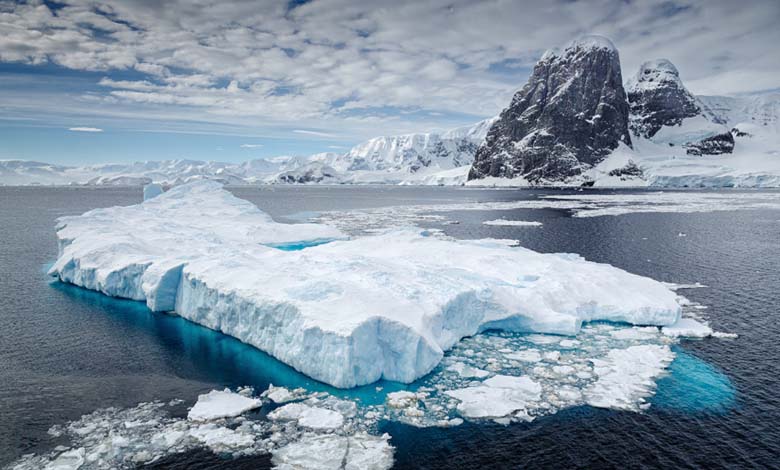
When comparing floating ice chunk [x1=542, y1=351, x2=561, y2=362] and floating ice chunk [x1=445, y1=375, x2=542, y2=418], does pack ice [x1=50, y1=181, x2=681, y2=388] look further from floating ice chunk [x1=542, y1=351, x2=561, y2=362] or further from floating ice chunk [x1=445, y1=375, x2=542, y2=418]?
floating ice chunk [x1=542, y1=351, x2=561, y2=362]

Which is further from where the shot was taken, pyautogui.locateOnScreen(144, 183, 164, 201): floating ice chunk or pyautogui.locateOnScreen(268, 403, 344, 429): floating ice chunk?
pyautogui.locateOnScreen(144, 183, 164, 201): floating ice chunk

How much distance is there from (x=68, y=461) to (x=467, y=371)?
45.7ft

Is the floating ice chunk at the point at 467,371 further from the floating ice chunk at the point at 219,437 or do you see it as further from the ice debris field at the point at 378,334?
the floating ice chunk at the point at 219,437

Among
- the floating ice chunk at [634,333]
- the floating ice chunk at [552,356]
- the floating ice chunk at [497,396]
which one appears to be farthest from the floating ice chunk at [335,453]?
the floating ice chunk at [634,333]

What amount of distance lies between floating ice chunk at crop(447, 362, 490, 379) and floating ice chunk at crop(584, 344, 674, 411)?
13.0 ft

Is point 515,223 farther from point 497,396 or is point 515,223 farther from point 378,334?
point 497,396

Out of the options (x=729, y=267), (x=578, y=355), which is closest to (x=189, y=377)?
(x=578, y=355)

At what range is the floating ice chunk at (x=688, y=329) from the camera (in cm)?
2312

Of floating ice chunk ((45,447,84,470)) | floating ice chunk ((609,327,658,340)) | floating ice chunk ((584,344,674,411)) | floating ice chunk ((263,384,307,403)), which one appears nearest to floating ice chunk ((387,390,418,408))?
floating ice chunk ((263,384,307,403))

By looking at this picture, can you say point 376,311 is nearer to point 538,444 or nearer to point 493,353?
point 493,353

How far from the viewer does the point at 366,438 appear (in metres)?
14.6

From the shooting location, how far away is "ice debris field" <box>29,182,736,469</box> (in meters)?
14.9

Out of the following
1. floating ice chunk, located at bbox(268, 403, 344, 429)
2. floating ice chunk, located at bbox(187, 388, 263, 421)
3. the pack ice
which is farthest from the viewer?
the pack ice

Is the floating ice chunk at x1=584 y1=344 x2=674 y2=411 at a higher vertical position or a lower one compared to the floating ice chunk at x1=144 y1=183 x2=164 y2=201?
lower
